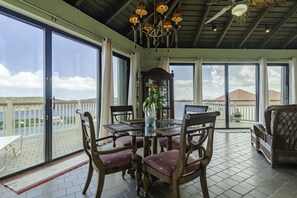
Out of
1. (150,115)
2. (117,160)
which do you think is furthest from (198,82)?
(117,160)

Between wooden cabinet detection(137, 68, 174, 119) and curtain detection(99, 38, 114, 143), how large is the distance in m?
1.05

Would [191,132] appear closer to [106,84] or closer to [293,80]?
[106,84]

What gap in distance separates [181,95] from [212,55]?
1603mm

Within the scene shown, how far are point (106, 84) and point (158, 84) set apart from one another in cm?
149

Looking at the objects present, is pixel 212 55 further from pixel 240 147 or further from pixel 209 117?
pixel 209 117

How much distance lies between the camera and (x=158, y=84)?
15.3ft

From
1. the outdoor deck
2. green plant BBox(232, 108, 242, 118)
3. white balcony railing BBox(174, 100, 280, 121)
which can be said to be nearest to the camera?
the outdoor deck

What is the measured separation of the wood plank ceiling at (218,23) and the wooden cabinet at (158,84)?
4.06ft

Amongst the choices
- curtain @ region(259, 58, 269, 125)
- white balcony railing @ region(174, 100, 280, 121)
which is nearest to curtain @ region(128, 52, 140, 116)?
white balcony railing @ region(174, 100, 280, 121)

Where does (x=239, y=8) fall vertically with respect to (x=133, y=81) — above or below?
above

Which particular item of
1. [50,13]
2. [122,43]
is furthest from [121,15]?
[50,13]

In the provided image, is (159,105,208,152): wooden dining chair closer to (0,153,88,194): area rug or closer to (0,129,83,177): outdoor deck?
(0,153,88,194): area rug

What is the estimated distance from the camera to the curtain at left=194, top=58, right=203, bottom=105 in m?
5.31

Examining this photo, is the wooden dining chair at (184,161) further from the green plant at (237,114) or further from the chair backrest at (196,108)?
the green plant at (237,114)
